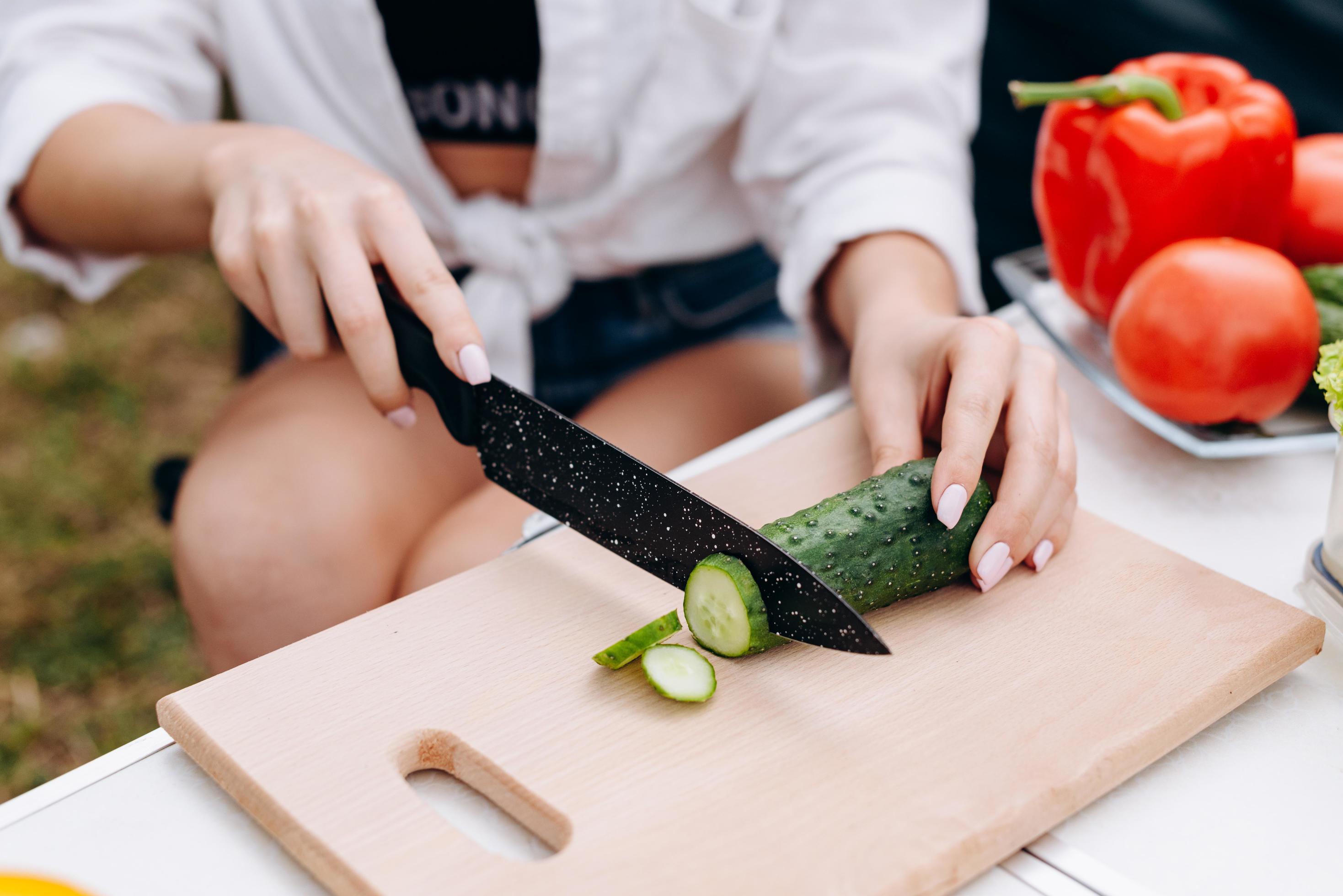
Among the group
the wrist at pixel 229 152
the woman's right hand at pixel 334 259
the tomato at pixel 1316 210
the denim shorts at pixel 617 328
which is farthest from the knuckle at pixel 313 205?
the tomato at pixel 1316 210

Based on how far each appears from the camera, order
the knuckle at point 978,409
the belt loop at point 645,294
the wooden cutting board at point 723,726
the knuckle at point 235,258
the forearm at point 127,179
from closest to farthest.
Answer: the wooden cutting board at point 723,726 → the knuckle at point 978,409 → the knuckle at point 235,258 → the forearm at point 127,179 → the belt loop at point 645,294

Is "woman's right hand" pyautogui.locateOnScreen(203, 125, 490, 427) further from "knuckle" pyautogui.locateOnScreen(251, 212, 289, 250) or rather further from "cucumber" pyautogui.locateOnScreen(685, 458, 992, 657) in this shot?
"cucumber" pyautogui.locateOnScreen(685, 458, 992, 657)

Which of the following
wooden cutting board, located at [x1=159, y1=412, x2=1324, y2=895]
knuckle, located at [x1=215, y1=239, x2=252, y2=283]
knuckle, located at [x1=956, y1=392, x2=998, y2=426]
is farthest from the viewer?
knuckle, located at [x1=215, y1=239, x2=252, y2=283]

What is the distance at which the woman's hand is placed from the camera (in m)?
0.85

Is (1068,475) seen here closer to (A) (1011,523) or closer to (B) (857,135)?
(A) (1011,523)

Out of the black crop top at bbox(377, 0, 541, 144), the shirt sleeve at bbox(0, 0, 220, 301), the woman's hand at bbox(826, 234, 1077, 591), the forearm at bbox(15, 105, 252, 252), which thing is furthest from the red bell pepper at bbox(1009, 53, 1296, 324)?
the shirt sleeve at bbox(0, 0, 220, 301)

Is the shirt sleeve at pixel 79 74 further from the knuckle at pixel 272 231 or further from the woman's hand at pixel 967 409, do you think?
the woman's hand at pixel 967 409

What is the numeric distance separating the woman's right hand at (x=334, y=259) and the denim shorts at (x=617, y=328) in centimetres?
48

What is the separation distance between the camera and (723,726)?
732 mm

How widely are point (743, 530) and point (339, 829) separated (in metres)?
0.34

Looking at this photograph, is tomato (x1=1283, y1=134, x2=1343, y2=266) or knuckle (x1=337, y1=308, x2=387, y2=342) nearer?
knuckle (x1=337, y1=308, x2=387, y2=342)

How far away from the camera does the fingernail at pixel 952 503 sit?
828 millimetres

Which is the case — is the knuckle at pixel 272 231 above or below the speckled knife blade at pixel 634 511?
above

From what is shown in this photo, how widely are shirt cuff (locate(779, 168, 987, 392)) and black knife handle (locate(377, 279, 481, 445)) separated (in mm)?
461
